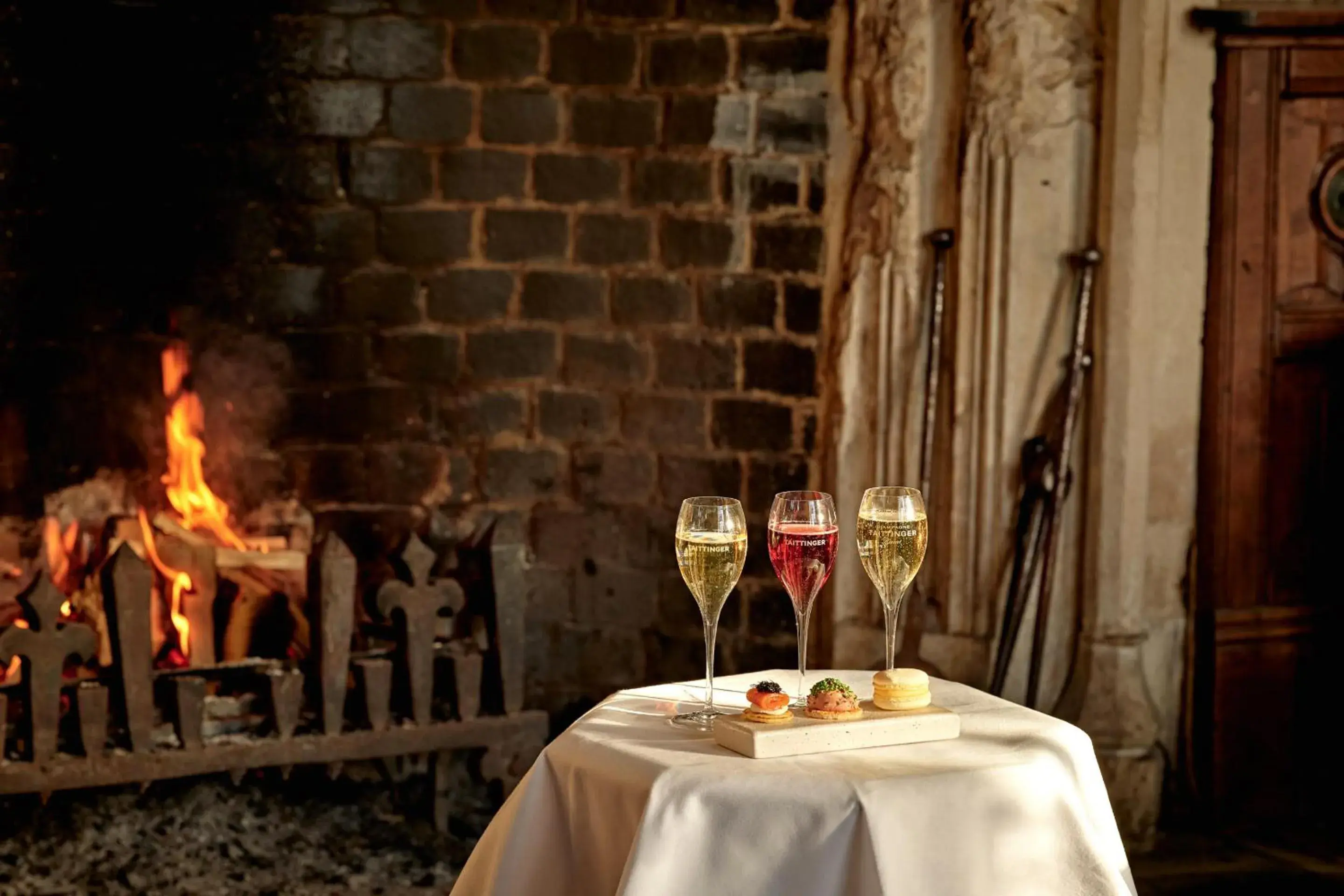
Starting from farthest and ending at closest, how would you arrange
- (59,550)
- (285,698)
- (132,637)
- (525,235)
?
(525,235) < (59,550) < (285,698) < (132,637)

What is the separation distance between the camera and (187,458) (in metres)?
4.38

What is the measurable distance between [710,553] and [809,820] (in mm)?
413

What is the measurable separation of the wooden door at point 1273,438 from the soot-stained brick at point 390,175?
2.27 metres

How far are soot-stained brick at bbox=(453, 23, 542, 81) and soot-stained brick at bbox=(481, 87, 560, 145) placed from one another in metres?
0.05

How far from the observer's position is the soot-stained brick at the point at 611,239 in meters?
4.38

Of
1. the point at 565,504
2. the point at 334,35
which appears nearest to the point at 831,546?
the point at 565,504

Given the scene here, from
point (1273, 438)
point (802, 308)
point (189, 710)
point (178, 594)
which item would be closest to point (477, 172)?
point (802, 308)

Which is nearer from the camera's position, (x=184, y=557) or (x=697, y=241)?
(x=184, y=557)


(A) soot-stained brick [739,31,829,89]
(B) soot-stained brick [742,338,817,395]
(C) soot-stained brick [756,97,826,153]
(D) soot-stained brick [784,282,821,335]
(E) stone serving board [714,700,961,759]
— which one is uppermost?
(A) soot-stained brick [739,31,829,89]

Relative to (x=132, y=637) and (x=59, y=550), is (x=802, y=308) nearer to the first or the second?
(x=132, y=637)

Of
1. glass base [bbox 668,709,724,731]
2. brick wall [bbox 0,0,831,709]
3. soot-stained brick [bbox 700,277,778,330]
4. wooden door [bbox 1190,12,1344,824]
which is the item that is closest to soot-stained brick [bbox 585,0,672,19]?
brick wall [bbox 0,0,831,709]

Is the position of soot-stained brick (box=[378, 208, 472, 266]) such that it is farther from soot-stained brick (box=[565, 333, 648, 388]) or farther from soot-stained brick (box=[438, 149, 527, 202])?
soot-stained brick (box=[565, 333, 648, 388])

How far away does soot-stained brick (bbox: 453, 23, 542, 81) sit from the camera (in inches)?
170

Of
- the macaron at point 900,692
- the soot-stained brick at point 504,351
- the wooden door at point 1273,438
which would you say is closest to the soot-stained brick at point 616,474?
the soot-stained brick at point 504,351
